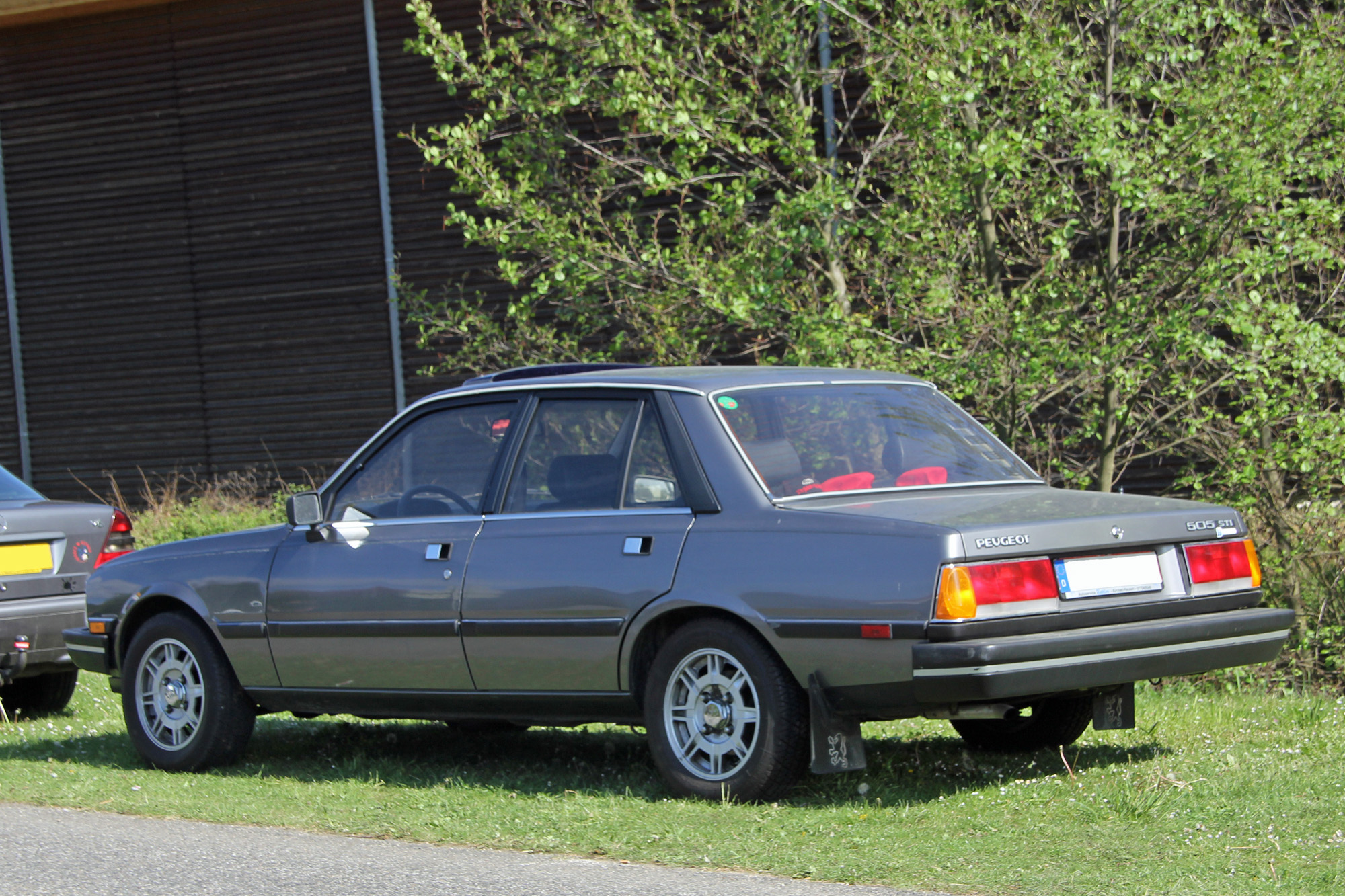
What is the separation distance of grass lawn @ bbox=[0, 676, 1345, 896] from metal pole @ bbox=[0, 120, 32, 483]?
12111 mm

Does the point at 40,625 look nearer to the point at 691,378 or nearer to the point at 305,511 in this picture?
the point at 305,511

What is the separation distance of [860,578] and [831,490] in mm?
640

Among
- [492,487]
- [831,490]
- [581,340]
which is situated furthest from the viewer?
[581,340]

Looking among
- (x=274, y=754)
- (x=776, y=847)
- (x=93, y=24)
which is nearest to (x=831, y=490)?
(x=776, y=847)

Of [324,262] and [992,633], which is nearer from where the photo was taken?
[992,633]

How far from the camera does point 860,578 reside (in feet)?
17.6

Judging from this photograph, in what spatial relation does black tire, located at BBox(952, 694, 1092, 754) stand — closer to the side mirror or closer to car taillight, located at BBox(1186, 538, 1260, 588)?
car taillight, located at BBox(1186, 538, 1260, 588)

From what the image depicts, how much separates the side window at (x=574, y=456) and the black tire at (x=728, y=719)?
2.38 feet

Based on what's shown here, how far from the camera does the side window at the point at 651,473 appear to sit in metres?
6.07

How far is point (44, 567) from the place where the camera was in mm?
8875

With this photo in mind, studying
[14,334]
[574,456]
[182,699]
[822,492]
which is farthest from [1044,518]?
[14,334]

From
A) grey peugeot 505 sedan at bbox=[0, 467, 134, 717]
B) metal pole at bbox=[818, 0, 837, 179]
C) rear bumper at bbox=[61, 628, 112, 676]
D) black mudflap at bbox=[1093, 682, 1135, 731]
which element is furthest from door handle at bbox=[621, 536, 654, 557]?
metal pole at bbox=[818, 0, 837, 179]

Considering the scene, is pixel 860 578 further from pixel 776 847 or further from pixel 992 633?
pixel 776 847

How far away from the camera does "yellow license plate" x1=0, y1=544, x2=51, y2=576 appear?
28.5 ft
